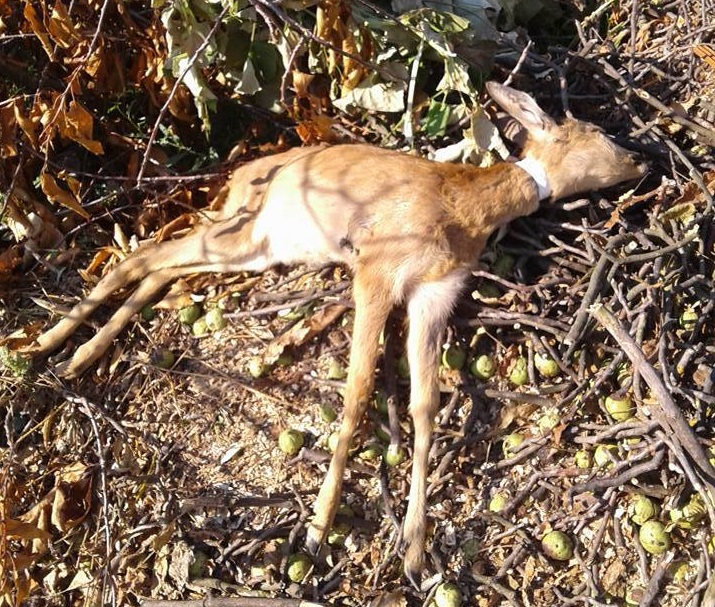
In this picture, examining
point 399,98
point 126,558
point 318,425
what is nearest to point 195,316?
point 318,425

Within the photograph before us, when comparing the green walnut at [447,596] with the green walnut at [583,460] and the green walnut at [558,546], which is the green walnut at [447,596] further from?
the green walnut at [583,460]

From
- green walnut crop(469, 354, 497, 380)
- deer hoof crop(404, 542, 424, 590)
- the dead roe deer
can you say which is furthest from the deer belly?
deer hoof crop(404, 542, 424, 590)

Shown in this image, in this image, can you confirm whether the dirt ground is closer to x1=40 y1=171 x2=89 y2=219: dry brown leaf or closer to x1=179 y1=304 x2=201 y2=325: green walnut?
x1=179 y1=304 x2=201 y2=325: green walnut

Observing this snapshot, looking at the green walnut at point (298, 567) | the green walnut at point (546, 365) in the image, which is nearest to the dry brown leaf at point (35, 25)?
the green walnut at point (298, 567)

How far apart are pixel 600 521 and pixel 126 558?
2134 mm

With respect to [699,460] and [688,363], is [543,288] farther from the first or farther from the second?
[699,460]

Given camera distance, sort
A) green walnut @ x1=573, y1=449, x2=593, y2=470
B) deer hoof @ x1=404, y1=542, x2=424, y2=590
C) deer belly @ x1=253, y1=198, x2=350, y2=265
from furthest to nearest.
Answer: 1. deer belly @ x1=253, y1=198, x2=350, y2=265
2. green walnut @ x1=573, y1=449, x2=593, y2=470
3. deer hoof @ x1=404, y1=542, x2=424, y2=590

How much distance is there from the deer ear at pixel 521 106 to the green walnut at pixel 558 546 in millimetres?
2095

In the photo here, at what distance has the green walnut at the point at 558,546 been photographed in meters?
3.46

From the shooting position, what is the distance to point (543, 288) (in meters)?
3.90

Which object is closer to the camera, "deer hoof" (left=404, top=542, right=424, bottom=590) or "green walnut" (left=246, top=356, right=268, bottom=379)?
"deer hoof" (left=404, top=542, right=424, bottom=590)

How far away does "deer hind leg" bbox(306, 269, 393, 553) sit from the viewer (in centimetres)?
357

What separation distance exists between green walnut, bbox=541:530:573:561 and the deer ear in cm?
210

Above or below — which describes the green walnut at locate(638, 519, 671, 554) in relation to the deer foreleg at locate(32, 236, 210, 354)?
below
